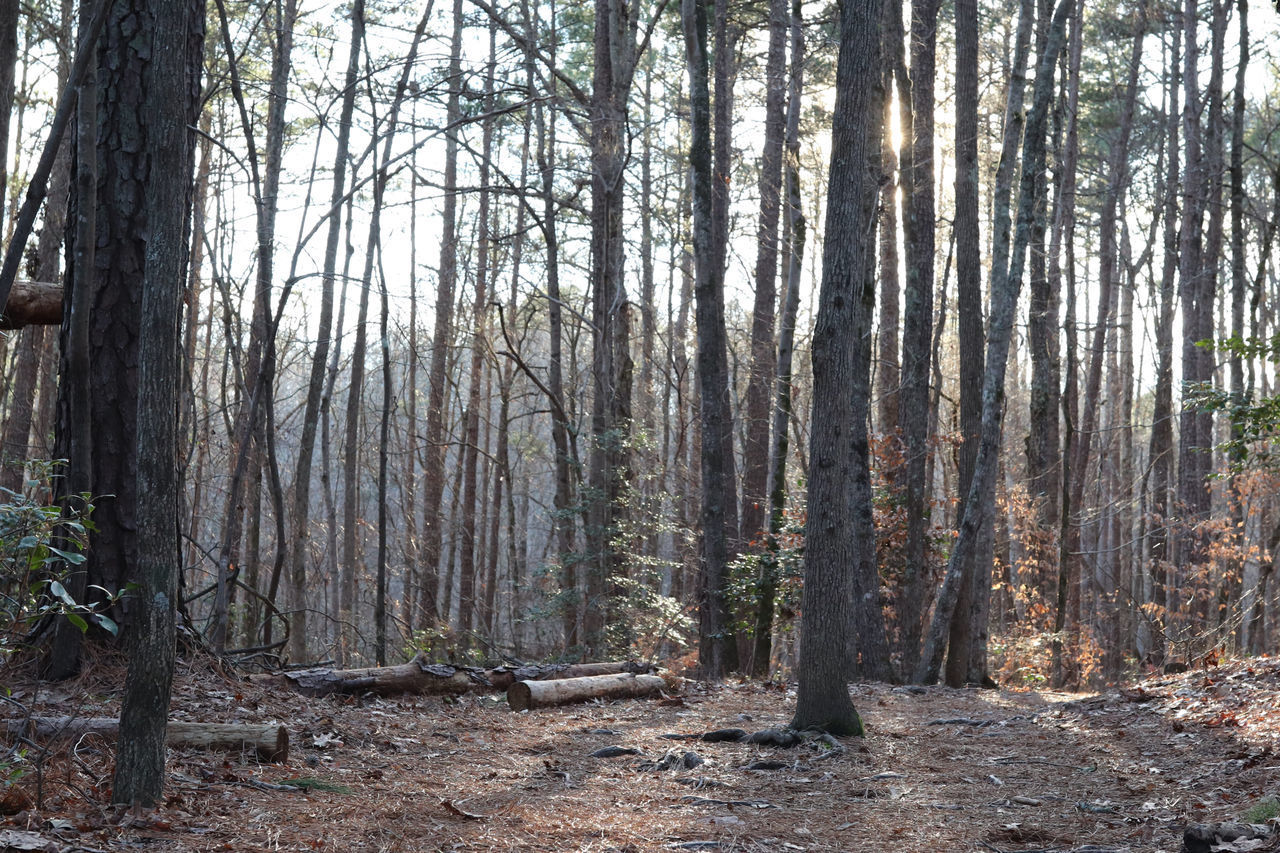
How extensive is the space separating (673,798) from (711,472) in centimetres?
726

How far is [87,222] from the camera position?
198 inches

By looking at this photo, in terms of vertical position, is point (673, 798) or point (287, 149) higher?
point (287, 149)

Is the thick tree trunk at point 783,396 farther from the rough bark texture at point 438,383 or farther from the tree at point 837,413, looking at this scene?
the rough bark texture at point 438,383

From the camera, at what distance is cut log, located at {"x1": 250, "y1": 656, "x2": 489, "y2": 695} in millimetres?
7367

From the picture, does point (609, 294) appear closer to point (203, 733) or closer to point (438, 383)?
point (438, 383)

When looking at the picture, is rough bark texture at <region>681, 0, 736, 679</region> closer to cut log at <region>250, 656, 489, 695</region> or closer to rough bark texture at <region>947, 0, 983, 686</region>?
rough bark texture at <region>947, 0, 983, 686</region>

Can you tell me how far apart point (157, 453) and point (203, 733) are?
1.90m

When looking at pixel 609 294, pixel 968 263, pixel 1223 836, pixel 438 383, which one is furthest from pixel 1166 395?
pixel 1223 836

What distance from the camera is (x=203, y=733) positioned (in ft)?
16.2

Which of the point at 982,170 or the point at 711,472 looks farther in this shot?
the point at 982,170

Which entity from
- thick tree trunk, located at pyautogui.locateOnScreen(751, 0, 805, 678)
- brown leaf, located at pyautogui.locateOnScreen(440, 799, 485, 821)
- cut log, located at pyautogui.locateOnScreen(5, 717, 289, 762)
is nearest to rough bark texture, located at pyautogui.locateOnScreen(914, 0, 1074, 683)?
thick tree trunk, located at pyautogui.locateOnScreen(751, 0, 805, 678)

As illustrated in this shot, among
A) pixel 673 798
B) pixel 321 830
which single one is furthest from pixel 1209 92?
pixel 321 830

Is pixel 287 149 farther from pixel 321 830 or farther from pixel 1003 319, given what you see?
pixel 321 830

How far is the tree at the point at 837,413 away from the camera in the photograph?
6.92m
